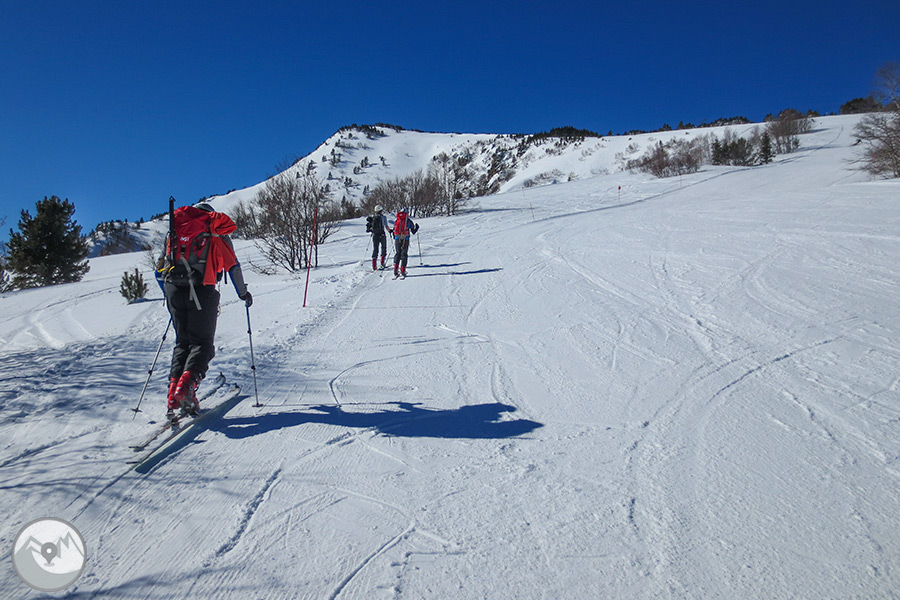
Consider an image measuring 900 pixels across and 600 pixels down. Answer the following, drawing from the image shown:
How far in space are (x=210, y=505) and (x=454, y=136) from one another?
430 ft

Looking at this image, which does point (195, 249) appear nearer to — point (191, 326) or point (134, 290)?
point (191, 326)

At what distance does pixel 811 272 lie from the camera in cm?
802

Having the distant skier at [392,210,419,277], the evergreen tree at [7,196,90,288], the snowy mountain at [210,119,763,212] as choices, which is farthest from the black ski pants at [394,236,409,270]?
the evergreen tree at [7,196,90,288]

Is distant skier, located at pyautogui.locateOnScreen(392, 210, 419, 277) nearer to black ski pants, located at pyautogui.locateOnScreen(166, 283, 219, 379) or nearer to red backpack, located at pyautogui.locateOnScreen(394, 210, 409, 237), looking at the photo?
red backpack, located at pyautogui.locateOnScreen(394, 210, 409, 237)

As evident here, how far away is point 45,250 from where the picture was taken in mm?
26766

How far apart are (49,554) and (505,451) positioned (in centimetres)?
283

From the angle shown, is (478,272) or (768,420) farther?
(478,272)

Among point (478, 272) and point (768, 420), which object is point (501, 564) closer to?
point (768, 420)

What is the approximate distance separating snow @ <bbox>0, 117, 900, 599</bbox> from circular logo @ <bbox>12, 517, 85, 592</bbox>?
66 mm

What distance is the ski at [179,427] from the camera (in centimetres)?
336

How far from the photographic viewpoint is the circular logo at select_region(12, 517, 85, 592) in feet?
7.59

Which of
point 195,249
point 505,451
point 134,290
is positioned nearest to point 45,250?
point 134,290

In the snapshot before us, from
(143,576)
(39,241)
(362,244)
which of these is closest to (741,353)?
(143,576)

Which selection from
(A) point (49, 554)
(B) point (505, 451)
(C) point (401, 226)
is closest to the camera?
(A) point (49, 554)
